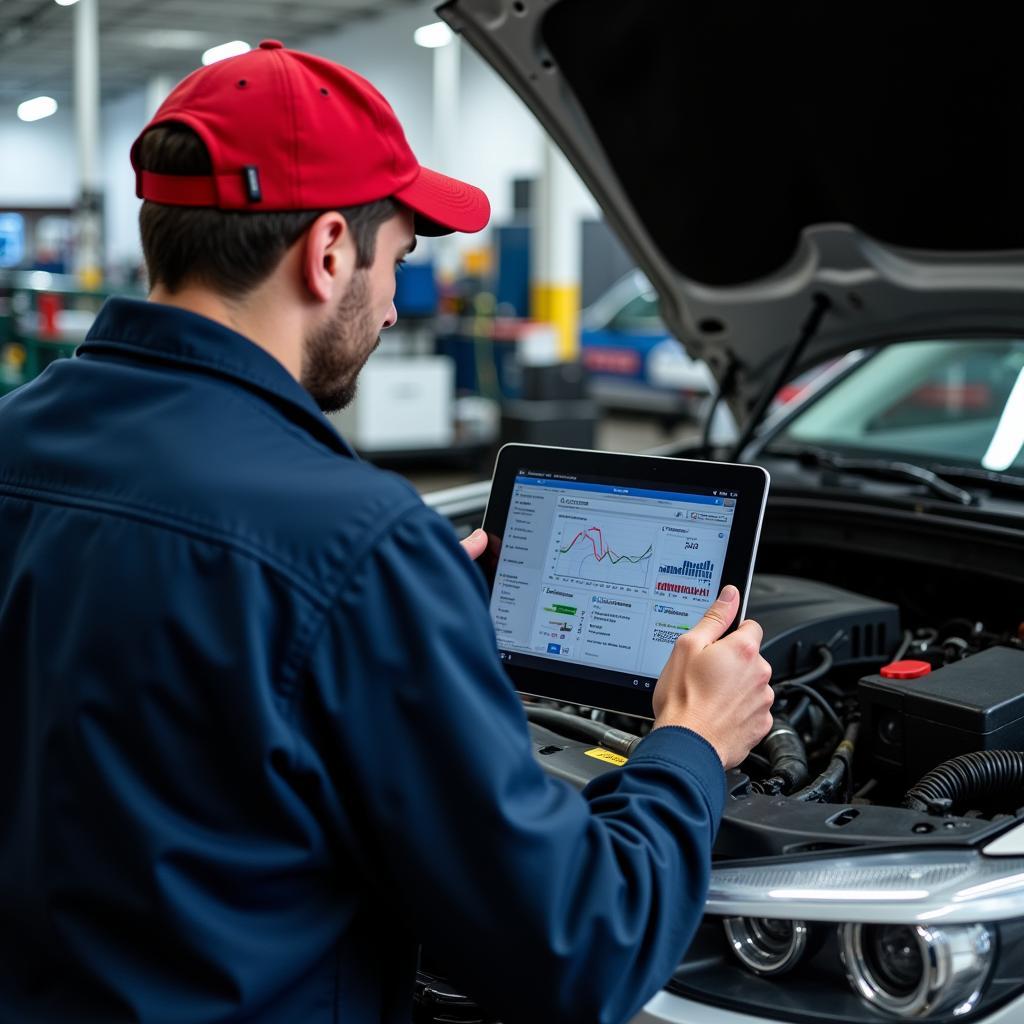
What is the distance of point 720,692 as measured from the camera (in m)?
1.31

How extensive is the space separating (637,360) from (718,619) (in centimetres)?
1026

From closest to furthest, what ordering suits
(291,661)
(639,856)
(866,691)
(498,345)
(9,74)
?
(291,661) < (639,856) < (866,691) < (498,345) < (9,74)

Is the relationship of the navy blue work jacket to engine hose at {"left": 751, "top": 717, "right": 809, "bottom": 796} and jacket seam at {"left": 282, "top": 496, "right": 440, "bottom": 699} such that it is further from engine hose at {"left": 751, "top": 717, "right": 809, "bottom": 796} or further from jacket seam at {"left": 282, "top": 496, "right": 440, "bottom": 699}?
engine hose at {"left": 751, "top": 717, "right": 809, "bottom": 796}

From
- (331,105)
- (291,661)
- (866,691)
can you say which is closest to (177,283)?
(331,105)

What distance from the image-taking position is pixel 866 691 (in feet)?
5.80

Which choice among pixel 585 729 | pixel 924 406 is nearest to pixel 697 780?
pixel 585 729

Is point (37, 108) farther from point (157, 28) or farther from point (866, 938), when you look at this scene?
point (866, 938)

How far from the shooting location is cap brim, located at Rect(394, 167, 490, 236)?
4.05ft

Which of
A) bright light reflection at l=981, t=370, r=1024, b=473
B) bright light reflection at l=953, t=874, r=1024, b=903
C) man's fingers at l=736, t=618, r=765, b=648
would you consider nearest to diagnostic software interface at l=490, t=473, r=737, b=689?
man's fingers at l=736, t=618, r=765, b=648

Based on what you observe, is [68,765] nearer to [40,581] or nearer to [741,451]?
[40,581]

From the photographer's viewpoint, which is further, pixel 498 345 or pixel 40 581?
pixel 498 345

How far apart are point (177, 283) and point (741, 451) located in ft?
6.04

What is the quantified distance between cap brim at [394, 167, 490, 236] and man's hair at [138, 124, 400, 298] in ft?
0.31

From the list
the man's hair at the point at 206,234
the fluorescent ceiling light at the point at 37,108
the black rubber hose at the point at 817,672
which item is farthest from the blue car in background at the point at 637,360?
the fluorescent ceiling light at the point at 37,108
